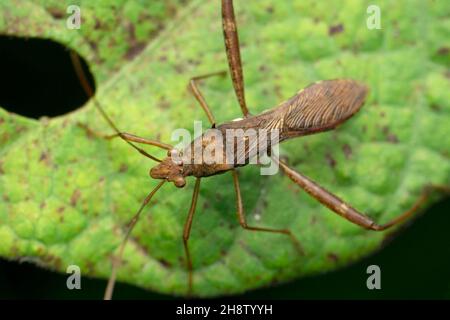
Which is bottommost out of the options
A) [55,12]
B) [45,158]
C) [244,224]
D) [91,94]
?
[244,224]

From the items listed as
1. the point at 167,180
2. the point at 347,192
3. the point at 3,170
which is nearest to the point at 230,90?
the point at 167,180

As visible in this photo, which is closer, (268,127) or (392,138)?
(392,138)

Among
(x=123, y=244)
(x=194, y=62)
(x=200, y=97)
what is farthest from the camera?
(x=194, y=62)

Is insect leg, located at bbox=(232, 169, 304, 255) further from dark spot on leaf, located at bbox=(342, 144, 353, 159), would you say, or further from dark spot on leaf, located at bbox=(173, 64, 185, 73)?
dark spot on leaf, located at bbox=(173, 64, 185, 73)

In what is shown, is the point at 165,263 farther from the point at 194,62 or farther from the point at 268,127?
the point at 194,62

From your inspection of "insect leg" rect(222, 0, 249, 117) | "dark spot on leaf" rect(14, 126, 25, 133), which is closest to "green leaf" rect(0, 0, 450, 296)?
"dark spot on leaf" rect(14, 126, 25, 133)

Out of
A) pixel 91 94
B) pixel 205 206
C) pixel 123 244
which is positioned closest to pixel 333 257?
pixel 205 206

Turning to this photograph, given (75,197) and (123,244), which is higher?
(75,197)
